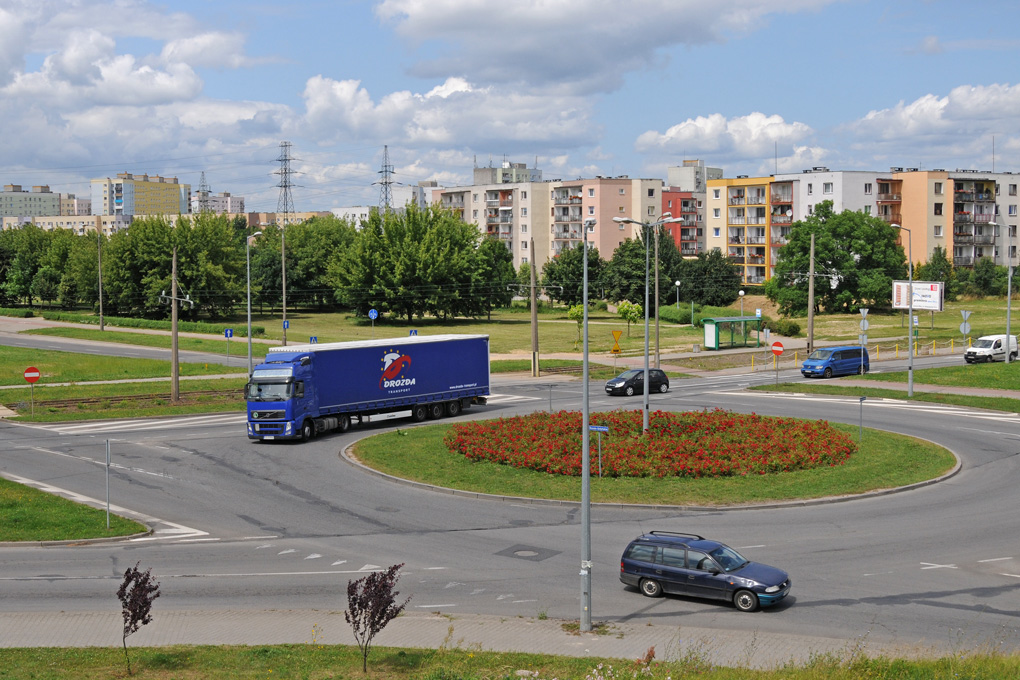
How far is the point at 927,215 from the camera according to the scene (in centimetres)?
11038

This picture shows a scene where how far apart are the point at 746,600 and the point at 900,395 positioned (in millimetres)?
33294

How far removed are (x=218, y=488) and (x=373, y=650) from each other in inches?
573

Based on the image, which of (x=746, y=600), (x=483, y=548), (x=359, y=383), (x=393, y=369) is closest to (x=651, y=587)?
(x=746, y=600)

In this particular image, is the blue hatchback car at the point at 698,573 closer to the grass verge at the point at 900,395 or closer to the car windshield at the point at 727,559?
the car windshield at the point at 727,559

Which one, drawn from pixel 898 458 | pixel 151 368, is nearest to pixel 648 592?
pixel 898 458

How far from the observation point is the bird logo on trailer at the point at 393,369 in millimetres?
38125

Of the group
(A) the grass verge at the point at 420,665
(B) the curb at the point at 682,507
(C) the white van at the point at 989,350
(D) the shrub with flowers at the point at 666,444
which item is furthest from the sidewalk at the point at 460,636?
(C) the white van at the point at 989,350

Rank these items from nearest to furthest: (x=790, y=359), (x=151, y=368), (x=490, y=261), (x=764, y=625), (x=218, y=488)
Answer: (x=764, y=625), (x=218, y=488), (x=151, y=368), (x=790, y=359), (x=490, y=261)

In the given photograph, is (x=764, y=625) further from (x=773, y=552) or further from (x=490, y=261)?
(x=490, y=261)

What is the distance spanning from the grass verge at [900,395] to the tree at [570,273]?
2303 inches

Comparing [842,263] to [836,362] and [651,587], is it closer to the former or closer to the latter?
[836,362]

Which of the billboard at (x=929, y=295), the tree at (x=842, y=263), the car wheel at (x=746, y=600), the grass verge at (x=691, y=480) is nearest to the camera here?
the car wheel at (x=746, y=600)

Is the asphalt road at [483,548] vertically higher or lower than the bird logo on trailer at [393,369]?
lower

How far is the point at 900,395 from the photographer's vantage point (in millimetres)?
46219
